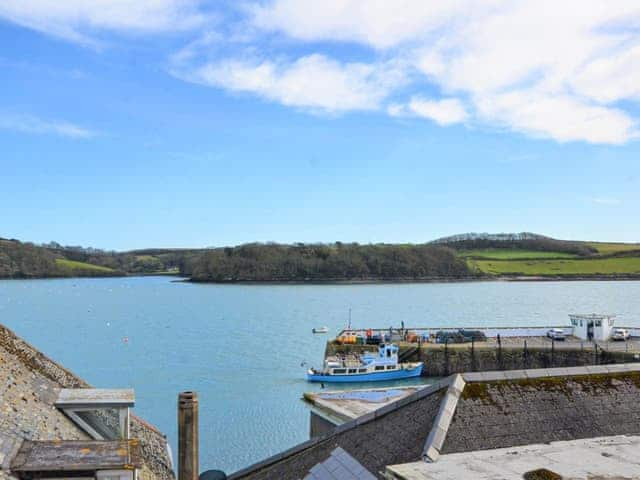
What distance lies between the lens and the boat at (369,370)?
1740 inches

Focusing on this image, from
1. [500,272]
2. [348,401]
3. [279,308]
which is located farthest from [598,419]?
[500,272]

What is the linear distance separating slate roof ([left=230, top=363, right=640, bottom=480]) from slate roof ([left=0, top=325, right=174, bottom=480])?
4.37 metres

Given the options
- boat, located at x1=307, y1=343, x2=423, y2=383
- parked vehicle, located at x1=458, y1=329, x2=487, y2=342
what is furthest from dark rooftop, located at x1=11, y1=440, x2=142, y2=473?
parked vehicle, located at x1=458, y1=329, x2=487, y2=342

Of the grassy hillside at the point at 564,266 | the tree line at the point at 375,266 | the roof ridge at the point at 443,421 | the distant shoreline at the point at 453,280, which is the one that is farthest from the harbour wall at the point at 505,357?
the tree line at the point at 375,266

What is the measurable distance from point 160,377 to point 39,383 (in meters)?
33.5

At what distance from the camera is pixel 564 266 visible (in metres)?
186

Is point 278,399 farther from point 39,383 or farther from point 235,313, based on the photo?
point 235,313

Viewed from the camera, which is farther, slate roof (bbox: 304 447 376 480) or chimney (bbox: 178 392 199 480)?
chimney (bbox: 178 392 199 480)

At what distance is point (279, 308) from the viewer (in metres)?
105

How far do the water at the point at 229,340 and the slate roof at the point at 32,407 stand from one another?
10550 millimetres

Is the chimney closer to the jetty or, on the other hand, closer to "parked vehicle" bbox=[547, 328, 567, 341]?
the jetty

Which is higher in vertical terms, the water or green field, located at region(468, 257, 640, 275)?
green field, located at region(468, 257, 640, 275)

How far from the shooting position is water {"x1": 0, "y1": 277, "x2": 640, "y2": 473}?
107 feet

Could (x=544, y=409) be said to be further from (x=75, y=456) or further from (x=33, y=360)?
(x=33, y=360)
